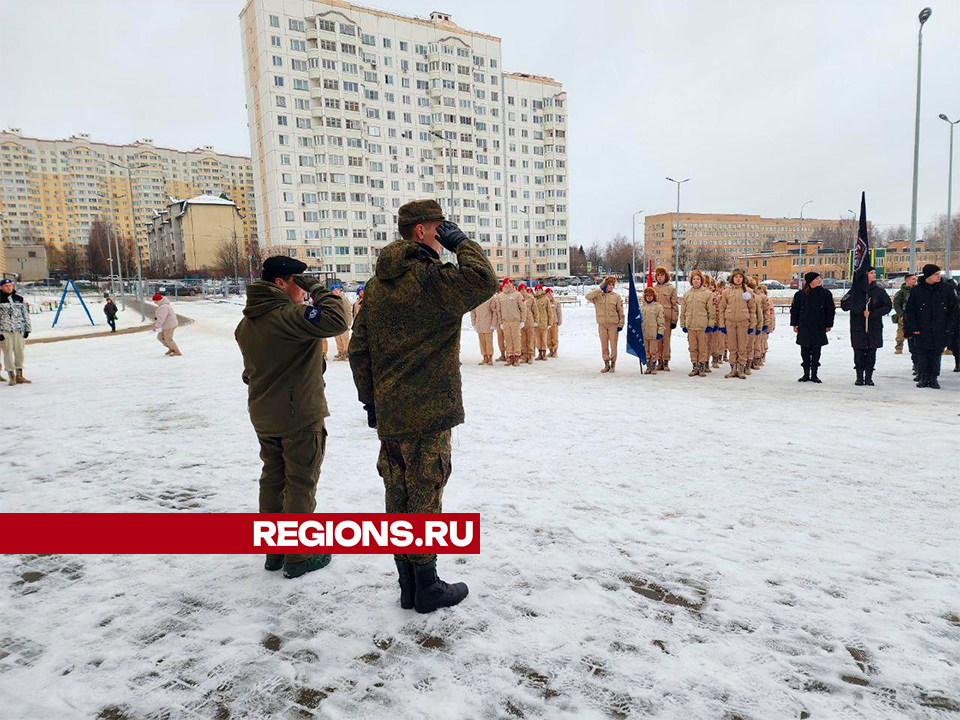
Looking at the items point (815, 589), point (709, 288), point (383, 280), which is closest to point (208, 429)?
point (383, 280)

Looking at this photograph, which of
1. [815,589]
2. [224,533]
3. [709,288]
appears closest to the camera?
[815,589]

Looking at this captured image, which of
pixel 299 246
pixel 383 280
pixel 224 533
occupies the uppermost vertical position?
pixel 299 246

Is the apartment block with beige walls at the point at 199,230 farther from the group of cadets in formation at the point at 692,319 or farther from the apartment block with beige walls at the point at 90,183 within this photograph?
the group of cadets in formation at the point at 692,319

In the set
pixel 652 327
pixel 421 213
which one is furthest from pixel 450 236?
pixel 652 327

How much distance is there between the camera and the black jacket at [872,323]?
958 centimetres

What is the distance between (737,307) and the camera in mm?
11047

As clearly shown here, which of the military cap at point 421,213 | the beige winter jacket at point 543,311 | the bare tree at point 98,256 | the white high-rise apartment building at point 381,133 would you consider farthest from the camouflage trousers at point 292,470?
the bare tree at point 98,256

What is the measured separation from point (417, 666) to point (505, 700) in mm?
475

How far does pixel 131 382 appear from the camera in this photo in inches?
472

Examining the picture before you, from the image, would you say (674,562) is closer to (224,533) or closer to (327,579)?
(327,579)

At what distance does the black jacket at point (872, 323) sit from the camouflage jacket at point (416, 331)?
364 inches

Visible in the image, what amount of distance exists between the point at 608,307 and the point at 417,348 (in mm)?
9449

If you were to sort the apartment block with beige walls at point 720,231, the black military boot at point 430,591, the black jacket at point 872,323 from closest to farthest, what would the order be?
the black military boot at point 430,591
the black jacket at point 872,323
the apartment block with beige walls at point 720,231

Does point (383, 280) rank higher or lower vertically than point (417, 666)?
higher
